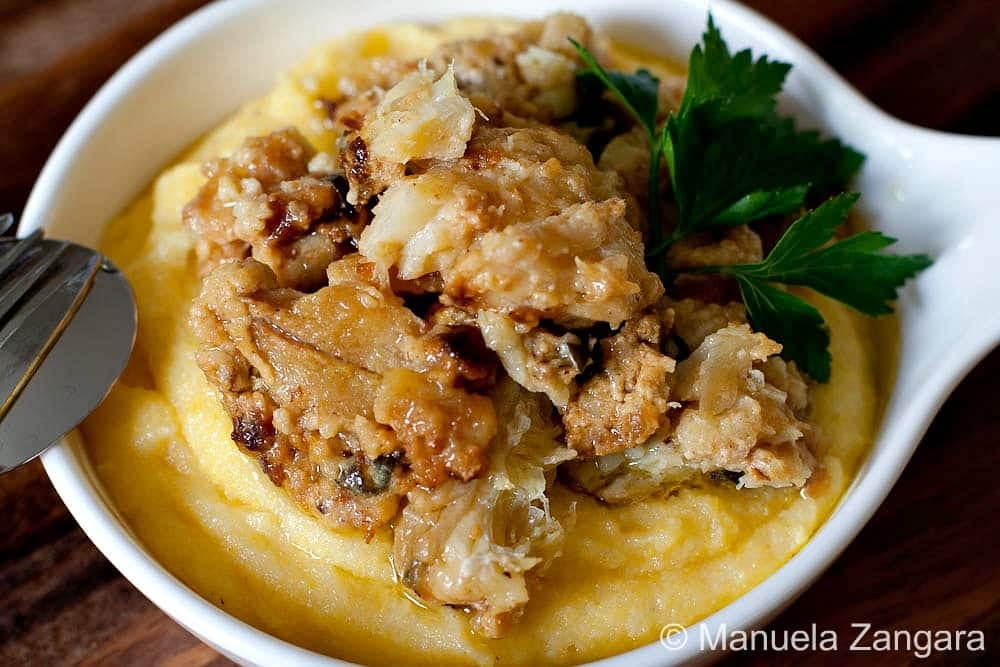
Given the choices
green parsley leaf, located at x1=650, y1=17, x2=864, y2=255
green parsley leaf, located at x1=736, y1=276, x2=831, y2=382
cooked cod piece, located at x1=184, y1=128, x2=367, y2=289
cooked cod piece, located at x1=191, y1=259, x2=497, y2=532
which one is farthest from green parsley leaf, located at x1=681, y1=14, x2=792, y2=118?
cooked cod piece, located at x1=191, y1=259, x2=497, y2=532

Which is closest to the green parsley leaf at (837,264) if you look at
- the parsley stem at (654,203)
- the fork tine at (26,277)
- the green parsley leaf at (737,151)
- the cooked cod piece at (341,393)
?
the green parsley leaf at (737,151)

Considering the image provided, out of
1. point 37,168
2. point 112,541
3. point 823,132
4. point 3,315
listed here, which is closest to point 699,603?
point 112,541

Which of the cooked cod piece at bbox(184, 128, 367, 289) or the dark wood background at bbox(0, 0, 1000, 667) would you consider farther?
the dark wood background at bbox(0, 0, 1000, 667)

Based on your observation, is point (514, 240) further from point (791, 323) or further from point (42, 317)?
point (42, 317)

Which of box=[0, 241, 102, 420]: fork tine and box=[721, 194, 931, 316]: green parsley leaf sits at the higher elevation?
box=[721, 194, 931, 316]: green parsley leaf

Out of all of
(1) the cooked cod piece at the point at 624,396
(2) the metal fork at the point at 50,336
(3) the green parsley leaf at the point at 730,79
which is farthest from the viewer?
(3) the green parsley leaf at the point at 730,79

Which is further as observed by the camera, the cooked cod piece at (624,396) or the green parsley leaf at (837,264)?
the green parsley leaf at (837,264)

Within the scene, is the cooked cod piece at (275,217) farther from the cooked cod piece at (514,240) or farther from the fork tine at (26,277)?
the fork tine at (26,277)

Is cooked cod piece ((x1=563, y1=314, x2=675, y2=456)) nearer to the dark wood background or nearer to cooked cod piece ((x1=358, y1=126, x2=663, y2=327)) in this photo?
cooked cod piece ((x1=358, y1=126, x2=663, y2=327))
